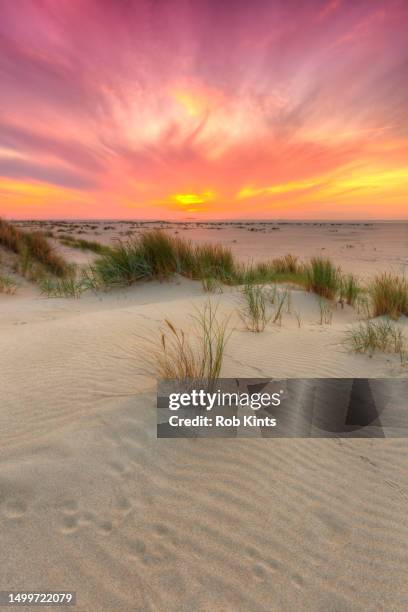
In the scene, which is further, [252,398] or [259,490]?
[252,398]

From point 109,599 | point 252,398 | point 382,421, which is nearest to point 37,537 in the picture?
point 109,599

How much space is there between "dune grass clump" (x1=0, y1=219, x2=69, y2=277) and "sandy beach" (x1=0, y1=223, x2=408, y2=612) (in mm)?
7737

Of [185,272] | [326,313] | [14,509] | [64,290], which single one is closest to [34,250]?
[64,290]

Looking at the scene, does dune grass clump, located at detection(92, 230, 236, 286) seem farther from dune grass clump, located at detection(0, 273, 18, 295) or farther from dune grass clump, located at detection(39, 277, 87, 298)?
dune grass clump, located at detection(0, 273, 18, 295)

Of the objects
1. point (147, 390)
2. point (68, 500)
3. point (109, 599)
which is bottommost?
point (109, 599)

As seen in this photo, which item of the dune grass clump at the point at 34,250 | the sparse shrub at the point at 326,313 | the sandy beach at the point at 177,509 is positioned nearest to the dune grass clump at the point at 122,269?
the dune grass clump at the point at 34,250

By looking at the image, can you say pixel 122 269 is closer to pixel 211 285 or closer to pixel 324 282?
pixel 211 285

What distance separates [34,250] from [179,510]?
10301mm

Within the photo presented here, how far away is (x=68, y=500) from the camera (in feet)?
5.11

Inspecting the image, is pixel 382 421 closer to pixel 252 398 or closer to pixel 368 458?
pixel 368 458

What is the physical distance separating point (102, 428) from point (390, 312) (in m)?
4.61

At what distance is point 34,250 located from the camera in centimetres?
1008

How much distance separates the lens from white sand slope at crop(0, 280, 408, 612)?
1.27m

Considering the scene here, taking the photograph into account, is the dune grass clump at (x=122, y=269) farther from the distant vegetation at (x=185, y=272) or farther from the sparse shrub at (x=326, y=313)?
the sparse shrub at (x=326, y=313)
